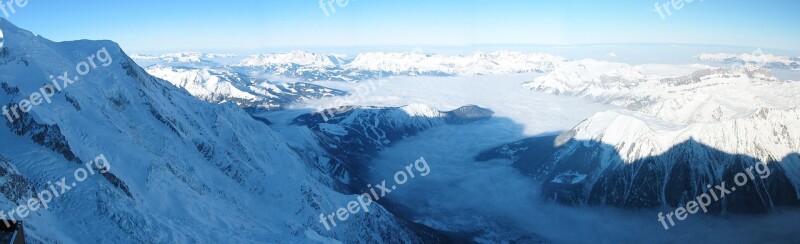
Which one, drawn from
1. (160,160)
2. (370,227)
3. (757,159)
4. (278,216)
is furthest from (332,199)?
(757,159)

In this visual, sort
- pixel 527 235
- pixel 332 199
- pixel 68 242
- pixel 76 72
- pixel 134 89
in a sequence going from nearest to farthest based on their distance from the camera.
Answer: pixel 68 242, pixel 76 72, pixel 134 89, pixel 332 199, pixel 527 235

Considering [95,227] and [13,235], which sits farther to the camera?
[95,227]

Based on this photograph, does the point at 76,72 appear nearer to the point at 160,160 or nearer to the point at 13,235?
the point at 160,160

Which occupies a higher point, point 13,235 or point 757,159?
point 13,235

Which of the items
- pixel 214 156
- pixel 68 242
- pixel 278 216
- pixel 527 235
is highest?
pixel 68 242

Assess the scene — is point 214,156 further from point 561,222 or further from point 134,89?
point 561,222

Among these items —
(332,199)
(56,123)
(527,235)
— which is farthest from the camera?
(527,235)

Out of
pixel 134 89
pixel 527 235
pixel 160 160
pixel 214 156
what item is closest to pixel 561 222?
pixel 527 235
